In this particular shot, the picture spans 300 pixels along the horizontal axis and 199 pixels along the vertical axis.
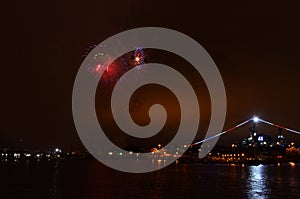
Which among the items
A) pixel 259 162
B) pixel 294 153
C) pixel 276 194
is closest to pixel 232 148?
pixel 294 153

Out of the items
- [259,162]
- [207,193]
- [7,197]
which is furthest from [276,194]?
[259,162]

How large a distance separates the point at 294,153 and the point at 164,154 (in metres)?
57.4

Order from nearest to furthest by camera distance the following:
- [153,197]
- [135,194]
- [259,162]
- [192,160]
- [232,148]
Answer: [153,197]
[135,194]
[259,162]
[192,160]
[232,148]

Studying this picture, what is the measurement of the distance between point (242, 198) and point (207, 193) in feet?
13.2

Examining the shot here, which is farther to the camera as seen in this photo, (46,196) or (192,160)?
(192,160)

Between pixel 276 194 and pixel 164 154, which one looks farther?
pixel 164 154

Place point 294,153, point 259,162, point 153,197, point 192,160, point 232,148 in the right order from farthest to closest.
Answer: point 232,148, point 294,153, point 192,160, point 259,162, point 153,197

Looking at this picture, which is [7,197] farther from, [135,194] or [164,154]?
[164,154]

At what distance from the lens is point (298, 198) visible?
31.1 m

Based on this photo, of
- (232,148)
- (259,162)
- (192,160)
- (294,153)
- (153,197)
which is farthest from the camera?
(232,148)

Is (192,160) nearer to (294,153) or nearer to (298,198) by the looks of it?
(294,153)

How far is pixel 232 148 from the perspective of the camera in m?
189

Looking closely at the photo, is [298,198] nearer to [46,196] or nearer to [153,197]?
[153,197]

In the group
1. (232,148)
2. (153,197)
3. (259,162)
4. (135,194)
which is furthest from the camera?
(232,148)
